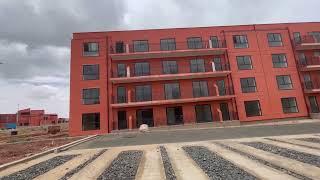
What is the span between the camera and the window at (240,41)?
30.0 metres

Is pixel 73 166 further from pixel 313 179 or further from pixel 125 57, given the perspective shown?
pixel 125 57

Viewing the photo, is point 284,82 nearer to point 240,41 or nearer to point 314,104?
point 314,104

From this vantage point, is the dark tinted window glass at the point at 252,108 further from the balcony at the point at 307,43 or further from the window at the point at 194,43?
the balcony at the point at 307,43

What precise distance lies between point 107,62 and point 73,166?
21077mm

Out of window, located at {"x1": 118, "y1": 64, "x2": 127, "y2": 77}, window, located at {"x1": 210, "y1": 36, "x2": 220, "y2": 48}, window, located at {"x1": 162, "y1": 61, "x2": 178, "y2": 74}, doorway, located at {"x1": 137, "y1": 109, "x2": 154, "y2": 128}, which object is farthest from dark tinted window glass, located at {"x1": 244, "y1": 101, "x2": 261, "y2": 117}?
window, located at {"x1": 118, "y1": 64, "x2": 127, "y2": 77}

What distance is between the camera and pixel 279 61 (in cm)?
2988

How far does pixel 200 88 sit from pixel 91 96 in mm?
13791

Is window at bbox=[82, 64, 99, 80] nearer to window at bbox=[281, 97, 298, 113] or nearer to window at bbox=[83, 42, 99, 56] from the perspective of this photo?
window at bbox=[83, 42, 99, 56]

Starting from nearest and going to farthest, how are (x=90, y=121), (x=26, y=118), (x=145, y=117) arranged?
(x=90, y=121) → (x=145, y=117) → (x=26, y=118)

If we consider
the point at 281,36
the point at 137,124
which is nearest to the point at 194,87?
the point at 137,124

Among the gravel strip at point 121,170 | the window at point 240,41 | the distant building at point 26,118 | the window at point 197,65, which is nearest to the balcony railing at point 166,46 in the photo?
the window at point 240,41

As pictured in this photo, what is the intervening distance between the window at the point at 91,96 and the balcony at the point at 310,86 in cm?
2657

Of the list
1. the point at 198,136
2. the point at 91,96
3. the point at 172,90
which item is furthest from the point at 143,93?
the point at 198,136

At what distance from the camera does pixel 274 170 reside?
638 cm
